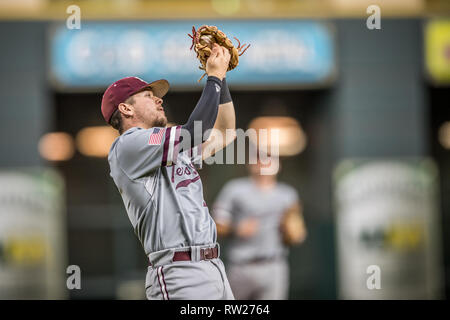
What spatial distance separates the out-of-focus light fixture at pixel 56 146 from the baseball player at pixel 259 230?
3.88 meters

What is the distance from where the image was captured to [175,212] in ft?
8.86

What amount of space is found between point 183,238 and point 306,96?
8604mm

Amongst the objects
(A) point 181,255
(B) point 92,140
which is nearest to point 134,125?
(A) point 181,255

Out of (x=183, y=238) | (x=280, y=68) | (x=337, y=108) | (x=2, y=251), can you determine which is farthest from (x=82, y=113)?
(x=183, y=238)

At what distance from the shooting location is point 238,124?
1037cm

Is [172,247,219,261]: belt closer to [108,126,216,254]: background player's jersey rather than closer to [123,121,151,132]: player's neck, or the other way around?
[108,126,216,254]: background player's jersey

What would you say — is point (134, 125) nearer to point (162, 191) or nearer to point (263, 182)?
point (162, 191)

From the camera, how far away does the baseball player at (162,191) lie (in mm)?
2676

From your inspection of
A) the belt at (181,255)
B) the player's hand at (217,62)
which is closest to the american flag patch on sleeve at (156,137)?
the player's hand at (217,62)

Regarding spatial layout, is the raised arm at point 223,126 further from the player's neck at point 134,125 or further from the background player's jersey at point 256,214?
the background player's jersey at point 256,214

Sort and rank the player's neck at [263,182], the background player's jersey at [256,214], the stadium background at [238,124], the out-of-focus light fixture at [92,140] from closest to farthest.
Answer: the background player's jersey at [256,214]
the player's neck at [263,182]
the stadium background at [238,124]
the out-of-focus light fixture at [92,140]

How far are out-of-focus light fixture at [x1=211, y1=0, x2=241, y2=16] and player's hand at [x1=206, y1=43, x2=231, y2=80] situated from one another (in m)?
7.65

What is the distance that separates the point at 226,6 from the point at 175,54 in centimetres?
113
